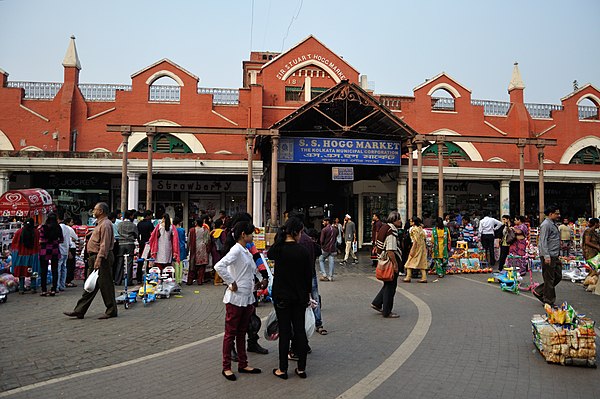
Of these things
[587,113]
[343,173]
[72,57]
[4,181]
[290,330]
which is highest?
[72,57]

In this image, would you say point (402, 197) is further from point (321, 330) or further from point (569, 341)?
point (569, 341)

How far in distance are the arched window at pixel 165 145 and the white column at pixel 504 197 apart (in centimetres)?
1558

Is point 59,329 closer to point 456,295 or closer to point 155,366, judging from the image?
point 155,366

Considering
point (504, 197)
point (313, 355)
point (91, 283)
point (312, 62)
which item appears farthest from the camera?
point (312, 62)

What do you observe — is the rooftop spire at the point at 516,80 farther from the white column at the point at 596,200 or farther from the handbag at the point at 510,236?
the handbag at the point at 510,236

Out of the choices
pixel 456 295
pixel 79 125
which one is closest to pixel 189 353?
pixel 456 295

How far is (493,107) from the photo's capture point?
87.7ft

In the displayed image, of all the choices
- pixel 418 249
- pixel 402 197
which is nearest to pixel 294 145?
pixel 402 197

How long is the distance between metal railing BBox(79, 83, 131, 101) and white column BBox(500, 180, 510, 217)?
19520 mm

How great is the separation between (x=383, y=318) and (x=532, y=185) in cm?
2003

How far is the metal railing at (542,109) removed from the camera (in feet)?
88.8

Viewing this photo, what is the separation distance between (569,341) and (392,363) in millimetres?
2127

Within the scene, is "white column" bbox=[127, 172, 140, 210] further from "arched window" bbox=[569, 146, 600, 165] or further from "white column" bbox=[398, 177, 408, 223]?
"arched window" bbox=[569, 146, 600, 165]

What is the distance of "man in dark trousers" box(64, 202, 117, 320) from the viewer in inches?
291
